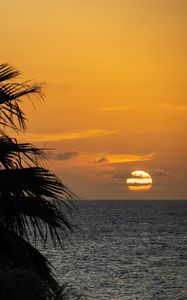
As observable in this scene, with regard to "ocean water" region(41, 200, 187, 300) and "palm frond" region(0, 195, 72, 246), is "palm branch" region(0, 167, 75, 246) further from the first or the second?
"ocean water" region(41, 200, 187, 300)

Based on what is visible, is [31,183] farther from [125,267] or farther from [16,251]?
[125,267]

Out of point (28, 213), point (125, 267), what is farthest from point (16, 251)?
point (125, 267)

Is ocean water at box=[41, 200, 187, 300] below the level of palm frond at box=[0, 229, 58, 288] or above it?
below

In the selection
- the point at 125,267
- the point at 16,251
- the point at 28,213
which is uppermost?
the point at 28,213

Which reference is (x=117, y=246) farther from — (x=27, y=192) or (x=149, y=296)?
(x=27, y=192)

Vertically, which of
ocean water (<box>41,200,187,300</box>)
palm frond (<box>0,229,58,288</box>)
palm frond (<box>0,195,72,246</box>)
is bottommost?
ocean water (<box>41,200,187,300</box>)

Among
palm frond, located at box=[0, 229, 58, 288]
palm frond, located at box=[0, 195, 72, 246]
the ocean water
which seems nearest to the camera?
palm frond, located at box=[0, 229, 58, 288]

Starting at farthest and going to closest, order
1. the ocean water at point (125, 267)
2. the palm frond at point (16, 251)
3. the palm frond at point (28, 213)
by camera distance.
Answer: the ocean water at point (125, 267) → the palm frond at point (28, 213) → the palm frond at point (16, 251)

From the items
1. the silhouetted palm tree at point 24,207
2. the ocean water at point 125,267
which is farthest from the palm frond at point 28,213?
the ocean water at point 125,267

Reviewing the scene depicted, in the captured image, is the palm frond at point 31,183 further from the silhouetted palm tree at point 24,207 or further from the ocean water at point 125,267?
the ocean water at point 125,267

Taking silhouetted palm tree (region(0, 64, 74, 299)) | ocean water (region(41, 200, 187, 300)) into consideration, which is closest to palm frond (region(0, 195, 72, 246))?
silhouetted palm tree (region(0, 64, 74, 299))

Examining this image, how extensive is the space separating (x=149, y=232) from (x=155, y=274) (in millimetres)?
69527

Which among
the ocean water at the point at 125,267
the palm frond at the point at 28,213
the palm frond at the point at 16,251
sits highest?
the palm frond at the point at 28,213

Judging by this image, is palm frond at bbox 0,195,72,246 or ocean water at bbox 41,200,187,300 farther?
ocean water at bbox 41,200,187,300
